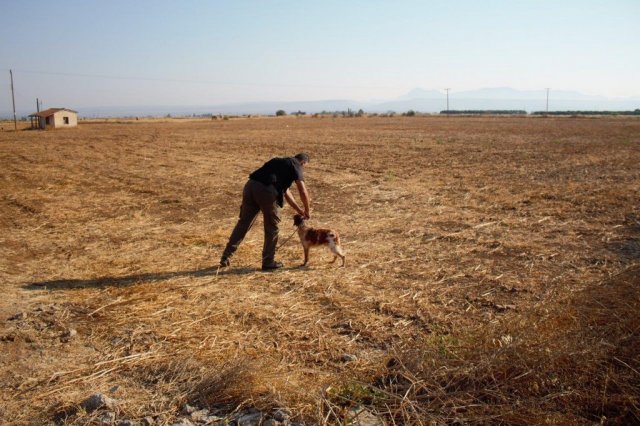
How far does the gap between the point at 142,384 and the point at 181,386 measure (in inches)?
16.5

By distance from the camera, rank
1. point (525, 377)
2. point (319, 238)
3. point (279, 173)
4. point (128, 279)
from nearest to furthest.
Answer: point (525, 377) < point (128, 279) < point (279, 173) < point (319, 238)

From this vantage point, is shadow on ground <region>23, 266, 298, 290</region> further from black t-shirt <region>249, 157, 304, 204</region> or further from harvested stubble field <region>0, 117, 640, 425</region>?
black t-shirt <region>249, 157, 304, 204</region>

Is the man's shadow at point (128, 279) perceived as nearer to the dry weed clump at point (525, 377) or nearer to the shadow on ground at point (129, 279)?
the shadow on ground at point (129, 279)

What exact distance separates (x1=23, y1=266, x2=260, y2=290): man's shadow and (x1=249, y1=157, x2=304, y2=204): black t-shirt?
1417mm

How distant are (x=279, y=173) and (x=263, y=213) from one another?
0.68 m

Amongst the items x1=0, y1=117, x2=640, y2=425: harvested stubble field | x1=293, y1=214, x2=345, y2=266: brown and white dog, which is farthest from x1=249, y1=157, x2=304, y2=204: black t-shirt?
x1=0, y1=117, x2=640, y2=425: harvested stubble field

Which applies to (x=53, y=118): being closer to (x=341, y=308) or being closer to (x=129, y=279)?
(x=129, y=279)

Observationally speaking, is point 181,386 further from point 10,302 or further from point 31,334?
point 10,302

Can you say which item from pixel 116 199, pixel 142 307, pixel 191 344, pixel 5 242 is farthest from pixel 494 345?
pixel 116 199

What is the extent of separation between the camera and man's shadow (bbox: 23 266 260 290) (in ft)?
23.8

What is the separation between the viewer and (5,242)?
9703mm

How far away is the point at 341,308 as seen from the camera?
631cm

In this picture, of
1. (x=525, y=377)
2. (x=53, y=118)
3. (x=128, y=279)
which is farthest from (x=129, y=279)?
(x=53, y=118)

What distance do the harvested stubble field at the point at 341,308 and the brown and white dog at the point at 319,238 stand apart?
0.33m
